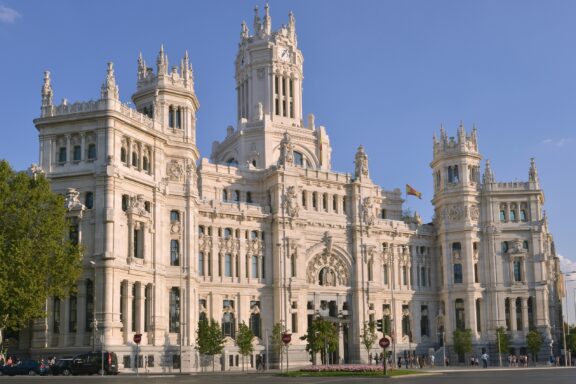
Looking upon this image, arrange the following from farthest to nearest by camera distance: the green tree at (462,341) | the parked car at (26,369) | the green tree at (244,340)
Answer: the green tree at (462,341) → the green tree at (244,340) → the parked car at (26,369)

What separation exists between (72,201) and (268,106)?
146ft

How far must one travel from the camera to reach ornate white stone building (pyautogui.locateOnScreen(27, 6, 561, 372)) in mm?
77250

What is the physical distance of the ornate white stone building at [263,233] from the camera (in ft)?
253

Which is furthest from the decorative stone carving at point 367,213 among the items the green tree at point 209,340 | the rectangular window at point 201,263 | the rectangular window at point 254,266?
the green tree at point 209,340

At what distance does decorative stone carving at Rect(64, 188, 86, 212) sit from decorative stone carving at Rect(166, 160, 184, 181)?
13957 millimetres

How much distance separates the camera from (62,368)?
216 feet

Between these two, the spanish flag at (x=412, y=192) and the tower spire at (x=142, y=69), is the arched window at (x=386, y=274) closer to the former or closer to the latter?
the spanish flag at (x=412, y=192)

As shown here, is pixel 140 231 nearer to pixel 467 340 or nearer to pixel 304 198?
pixel 304 198

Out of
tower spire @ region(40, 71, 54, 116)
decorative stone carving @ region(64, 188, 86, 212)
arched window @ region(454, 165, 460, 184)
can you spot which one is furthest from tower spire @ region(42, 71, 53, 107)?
arched window @ region(454, 165, 460, 184)

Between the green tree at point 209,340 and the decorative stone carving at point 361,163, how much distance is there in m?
34.5

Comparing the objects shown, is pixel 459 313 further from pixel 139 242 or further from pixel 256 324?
pixel 139 242

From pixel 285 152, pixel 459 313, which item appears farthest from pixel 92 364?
pixel 459 313

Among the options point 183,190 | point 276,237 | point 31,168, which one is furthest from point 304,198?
point 31,168

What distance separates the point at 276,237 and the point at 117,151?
27.4m
